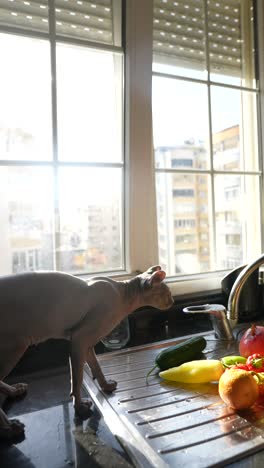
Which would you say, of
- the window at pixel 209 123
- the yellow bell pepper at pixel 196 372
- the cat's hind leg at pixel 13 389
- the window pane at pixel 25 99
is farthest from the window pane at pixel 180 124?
the cat's hind leg at pixel 13 389

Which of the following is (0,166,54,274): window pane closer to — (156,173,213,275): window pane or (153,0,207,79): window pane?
(156,173,213,275): window pane

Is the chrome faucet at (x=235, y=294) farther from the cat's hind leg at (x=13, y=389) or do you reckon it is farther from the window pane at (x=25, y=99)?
the window pane at (x=25, y=99)

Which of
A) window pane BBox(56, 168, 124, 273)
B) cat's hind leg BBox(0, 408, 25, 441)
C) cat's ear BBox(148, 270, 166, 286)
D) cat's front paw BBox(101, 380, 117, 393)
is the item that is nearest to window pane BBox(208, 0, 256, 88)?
window pane BBox(56, 168, 124, 273)

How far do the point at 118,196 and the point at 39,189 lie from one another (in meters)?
0.32

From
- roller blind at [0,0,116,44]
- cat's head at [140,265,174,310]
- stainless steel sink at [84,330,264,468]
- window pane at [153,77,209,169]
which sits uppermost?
roller blind at [0,0,116,44]

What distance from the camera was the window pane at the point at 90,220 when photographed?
1.31 meters

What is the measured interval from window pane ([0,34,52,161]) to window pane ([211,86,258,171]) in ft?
2.57

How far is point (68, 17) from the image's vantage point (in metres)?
1.25

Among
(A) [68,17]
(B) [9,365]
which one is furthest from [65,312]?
(A) [68,17]

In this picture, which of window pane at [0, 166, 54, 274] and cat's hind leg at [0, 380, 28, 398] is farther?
window pane at [0, 166, 54, 274]

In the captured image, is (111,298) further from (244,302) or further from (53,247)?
(244,302)

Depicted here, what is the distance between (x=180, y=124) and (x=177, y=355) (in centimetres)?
100

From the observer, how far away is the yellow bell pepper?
2.97ft

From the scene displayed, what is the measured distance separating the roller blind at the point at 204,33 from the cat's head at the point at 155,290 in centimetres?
102
